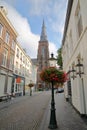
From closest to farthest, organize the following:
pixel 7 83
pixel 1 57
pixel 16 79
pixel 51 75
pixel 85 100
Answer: pixel 51 75 → pixel 85 100 → pixel 1 57 → pixel 7 83 → pixel 16 79

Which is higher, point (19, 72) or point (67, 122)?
point (19, 72)

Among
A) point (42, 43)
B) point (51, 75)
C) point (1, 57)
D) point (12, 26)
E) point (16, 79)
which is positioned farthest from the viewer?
point (42, 43)

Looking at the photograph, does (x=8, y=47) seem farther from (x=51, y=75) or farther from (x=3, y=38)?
(x=51, y=75)

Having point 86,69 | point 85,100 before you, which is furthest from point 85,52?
point 85,100

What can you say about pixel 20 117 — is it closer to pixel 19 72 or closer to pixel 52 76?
pixel 52 76

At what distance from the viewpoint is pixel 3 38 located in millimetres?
14336

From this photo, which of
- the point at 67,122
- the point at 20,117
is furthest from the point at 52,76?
the point at 20,117

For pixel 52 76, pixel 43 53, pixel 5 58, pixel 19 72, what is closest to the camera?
A: pixel 52 76

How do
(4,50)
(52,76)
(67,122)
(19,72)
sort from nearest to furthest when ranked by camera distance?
(52,76), (67,122), (4,50), (19,72)

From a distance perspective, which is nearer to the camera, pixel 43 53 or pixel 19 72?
pixel 19 72

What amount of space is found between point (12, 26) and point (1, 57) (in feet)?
20.3

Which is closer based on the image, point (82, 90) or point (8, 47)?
point (82, 90)

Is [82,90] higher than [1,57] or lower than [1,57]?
lower

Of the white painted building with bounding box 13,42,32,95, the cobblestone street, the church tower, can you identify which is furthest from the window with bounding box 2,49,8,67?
the church tower
